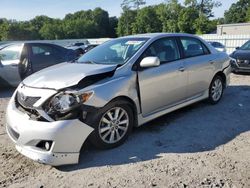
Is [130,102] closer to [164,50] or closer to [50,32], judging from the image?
[164,50]

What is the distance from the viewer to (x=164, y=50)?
5.20 meters

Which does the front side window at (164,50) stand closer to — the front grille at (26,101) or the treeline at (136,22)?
the front grille at (26,101)

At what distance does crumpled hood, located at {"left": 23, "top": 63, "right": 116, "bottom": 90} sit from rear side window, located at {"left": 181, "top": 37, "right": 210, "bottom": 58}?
1.80 metres

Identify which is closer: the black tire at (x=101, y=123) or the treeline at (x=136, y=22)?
the black tire at (x=101, y=123)

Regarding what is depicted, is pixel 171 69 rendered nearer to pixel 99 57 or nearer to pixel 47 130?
pixel 99 57

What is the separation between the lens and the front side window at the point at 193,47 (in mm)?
5618

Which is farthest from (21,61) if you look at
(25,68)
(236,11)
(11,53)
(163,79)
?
(236,11)

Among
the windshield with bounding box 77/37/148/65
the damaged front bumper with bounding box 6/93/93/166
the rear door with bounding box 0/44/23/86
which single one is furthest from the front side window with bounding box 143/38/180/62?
the rear door with bounding box 0/44/23/86

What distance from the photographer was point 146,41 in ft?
16.3

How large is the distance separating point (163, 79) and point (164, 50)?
585mm

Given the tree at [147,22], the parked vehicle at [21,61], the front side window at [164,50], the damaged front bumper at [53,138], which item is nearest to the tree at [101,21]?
the tree at [147,22]

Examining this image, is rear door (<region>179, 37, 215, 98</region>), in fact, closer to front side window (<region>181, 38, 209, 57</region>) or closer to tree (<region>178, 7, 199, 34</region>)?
front side window (<region>181, 38, 209, 57</region>)

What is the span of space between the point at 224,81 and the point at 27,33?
64.3m

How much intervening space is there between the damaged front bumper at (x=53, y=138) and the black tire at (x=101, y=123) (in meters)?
0.13
